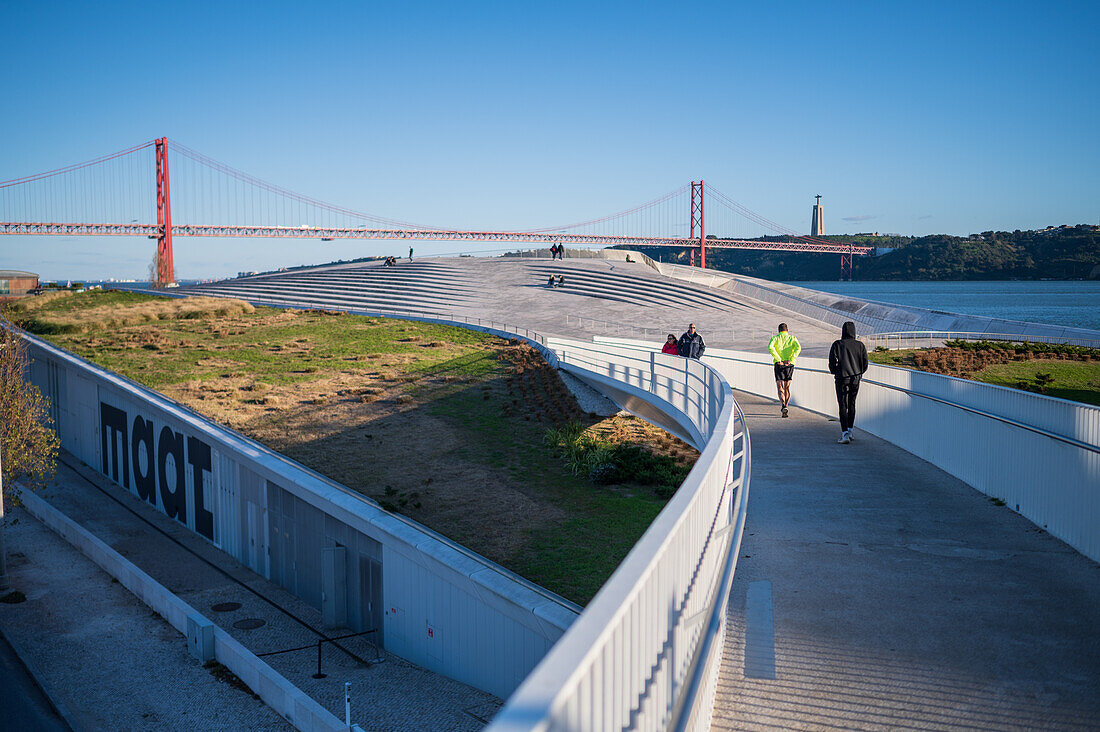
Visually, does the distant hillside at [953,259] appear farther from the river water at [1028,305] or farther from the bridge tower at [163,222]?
the bridge tower at [163,222]

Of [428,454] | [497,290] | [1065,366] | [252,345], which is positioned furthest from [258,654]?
[497,290]

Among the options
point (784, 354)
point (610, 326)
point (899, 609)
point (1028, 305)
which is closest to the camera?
point (899, 609)

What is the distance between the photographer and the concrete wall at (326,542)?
11.2 m

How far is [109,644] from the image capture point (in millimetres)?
14617

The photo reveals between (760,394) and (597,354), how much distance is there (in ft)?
22.9

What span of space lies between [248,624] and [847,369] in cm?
1150

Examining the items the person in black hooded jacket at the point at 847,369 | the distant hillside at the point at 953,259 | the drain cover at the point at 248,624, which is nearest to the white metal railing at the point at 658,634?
the person in black hooded jacket at the point at 847,369

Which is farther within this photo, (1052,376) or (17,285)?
(17,285)

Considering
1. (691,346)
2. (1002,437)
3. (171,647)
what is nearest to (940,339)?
(691,346)

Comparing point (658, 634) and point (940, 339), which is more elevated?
point (658, 634)

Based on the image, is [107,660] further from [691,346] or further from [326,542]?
[691,346]

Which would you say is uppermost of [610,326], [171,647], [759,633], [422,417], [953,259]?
[953,259]

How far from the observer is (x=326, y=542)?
49.9 feet

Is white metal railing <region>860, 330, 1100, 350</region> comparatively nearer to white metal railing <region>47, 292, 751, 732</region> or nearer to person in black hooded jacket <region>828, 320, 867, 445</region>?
person in black hooded jacket <region>828, 320, 867, 445</region>
